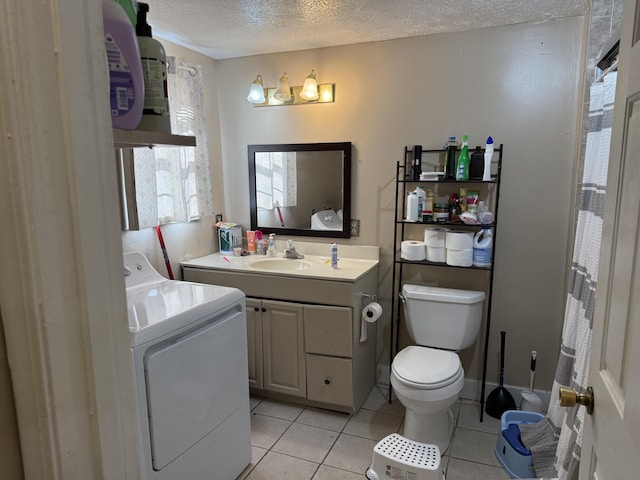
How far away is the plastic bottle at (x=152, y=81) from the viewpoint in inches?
29.7

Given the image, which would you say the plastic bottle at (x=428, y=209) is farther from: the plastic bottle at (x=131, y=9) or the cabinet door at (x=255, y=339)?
the plastic bottle at (x=131, y=9)

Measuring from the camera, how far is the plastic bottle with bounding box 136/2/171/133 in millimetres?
754

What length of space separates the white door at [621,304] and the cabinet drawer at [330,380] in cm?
163

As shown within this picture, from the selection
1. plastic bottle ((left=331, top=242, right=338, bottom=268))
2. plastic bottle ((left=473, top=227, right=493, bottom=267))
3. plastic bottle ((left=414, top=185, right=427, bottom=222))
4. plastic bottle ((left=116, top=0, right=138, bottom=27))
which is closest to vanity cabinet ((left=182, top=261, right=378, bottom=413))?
plastic bottle ((left=331, top=242, right=338, bottom=268))

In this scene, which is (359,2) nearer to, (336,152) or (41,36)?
(336,152)

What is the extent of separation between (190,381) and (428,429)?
1.30 metres

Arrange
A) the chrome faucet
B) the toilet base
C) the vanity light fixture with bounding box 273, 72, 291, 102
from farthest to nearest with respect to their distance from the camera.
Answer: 1. the chrome faucet
2. the vanity light fixture with bounding box 273, 72, 291, 102
3. the toilet base

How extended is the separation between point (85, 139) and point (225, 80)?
8.96 ft

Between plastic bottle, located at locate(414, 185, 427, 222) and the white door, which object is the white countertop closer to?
plastic bottle, located at locate(414, 185, 427, 222)

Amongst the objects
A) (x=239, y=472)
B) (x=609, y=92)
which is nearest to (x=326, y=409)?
(x=239, y=472)

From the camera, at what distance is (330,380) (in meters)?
2.54

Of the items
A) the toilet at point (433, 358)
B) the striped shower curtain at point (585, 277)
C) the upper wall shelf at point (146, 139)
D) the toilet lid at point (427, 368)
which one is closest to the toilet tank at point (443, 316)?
the toilet at point (433, 358)

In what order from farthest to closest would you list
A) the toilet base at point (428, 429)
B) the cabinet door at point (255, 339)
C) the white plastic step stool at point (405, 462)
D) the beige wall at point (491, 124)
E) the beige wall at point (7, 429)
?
the cabinet door at point (255, 339) → the beige wall at point (491, 124) → the toilet base at point (428, 429) → the white plastic step stool at point (405, 462) → the beige wall at point (7, 429)

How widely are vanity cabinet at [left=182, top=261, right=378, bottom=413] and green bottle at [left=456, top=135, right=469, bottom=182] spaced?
79 cm
